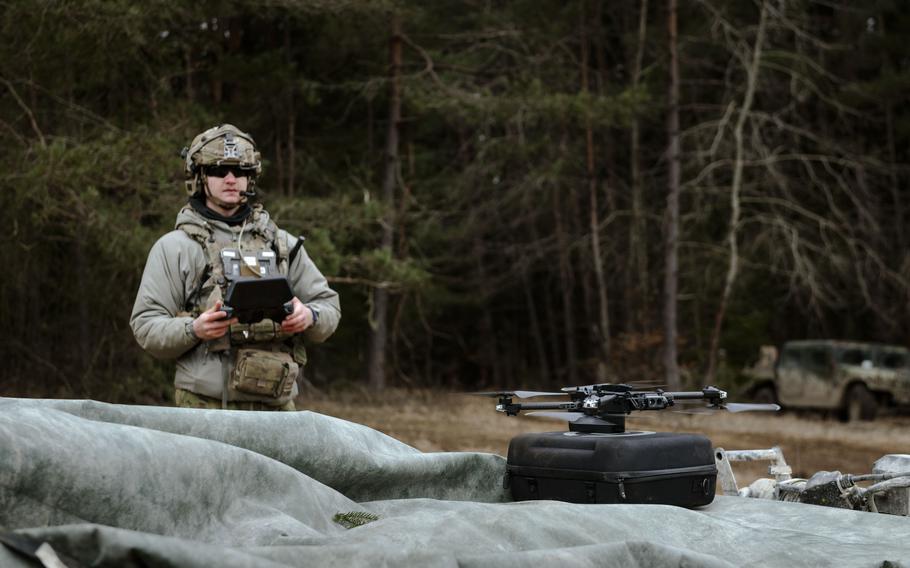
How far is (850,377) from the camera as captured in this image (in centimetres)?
2091

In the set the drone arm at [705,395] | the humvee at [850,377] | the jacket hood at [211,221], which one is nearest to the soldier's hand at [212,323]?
the jacket hood at [211,221]

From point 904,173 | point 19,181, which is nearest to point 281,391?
point 19,181

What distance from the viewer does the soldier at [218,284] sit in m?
4.55

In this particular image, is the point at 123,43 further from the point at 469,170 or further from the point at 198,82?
the point at 469,170

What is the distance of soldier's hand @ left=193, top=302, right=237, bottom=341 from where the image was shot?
4363 mm

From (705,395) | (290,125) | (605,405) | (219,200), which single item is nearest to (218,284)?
(219,200)

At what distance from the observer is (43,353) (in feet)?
55.6

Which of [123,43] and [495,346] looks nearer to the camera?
[123,43]

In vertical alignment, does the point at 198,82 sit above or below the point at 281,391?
above

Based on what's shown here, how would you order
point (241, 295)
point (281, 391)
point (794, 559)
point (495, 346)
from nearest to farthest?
point (794, 559)
point (241, 295)
point (281, 391)
point (495, 346)

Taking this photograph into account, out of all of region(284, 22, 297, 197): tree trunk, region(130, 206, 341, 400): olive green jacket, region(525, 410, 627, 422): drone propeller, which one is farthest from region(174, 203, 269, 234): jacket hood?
region(284, 22, 297, 197): tree trunk

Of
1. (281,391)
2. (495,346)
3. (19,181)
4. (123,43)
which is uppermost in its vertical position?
(123,43)

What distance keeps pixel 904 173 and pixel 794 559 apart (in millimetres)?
24749

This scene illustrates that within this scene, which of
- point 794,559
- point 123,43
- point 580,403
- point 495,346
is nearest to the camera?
point 794,559
